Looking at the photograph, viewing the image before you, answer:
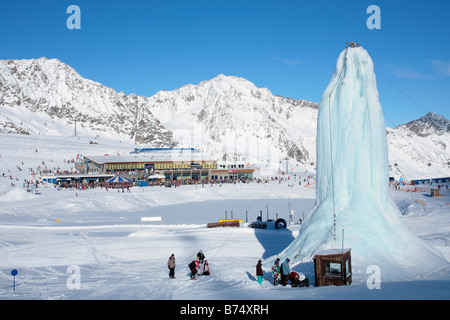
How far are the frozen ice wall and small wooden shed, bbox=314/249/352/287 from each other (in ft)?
5.00

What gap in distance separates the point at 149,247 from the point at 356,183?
1100cm

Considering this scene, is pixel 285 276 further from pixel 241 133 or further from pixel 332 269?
pixel 241 133

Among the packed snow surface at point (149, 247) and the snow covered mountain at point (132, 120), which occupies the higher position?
the snow covered mountain at point (132, 120)

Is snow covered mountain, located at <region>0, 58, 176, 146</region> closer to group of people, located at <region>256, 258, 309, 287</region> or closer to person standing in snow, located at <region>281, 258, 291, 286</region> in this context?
group of people, located at <region>256, 258, 309, 287</region>

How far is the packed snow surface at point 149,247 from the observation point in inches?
454

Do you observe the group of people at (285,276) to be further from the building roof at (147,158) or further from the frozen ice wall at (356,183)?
the building roof at (147,158)

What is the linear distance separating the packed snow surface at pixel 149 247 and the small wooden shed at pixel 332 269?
1.47 feet

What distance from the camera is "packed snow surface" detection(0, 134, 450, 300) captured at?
37.8 feet

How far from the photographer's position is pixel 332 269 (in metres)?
11.7

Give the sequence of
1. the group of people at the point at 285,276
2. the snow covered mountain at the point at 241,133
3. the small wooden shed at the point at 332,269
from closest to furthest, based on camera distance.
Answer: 1. the small wooden shed at the point at 332,269
2. the group of people at the point at 285,276
3. the snow covered mountain at the point at 241,133

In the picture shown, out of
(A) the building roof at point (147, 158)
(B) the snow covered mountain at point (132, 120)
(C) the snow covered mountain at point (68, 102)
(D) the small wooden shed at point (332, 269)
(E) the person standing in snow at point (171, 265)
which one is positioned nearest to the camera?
(D) the small wooden shed at point (332, 269)

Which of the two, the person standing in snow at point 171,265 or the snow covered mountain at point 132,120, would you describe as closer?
the person standing in snow at point 171,265

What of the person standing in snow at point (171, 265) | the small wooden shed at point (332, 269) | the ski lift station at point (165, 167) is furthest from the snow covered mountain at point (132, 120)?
the small wooden shed at point (332, 269)
